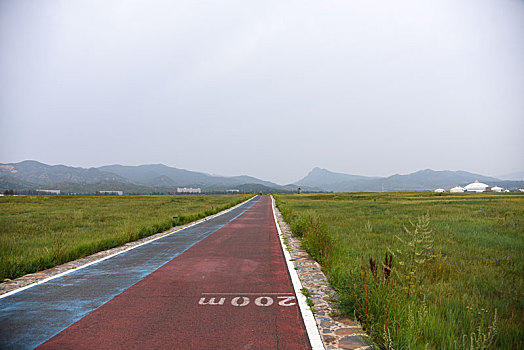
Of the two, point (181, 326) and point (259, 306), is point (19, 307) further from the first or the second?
point (259, 306)

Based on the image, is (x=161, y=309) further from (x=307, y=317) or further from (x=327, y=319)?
(x=327, y=319)

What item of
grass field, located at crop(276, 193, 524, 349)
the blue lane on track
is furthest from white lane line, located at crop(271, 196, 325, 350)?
the blue lane on track

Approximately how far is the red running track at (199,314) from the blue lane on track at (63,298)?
0.86ft

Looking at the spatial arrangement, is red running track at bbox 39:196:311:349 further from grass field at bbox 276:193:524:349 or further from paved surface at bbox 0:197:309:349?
grass field at bbox 276:193:524:349

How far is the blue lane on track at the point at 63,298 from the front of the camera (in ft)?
12.9

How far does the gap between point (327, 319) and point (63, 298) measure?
4.48 m

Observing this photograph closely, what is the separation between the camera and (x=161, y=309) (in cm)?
466

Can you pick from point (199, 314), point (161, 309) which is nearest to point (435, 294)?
point (199, 314)

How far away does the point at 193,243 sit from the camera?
36.7 feet

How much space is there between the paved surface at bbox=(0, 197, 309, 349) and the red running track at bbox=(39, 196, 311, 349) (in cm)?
1

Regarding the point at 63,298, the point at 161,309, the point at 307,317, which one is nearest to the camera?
the point at 307,317

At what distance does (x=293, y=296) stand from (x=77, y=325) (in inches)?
129

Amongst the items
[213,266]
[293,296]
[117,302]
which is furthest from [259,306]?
[213,266]

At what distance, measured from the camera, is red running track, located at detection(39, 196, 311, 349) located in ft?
11.9
